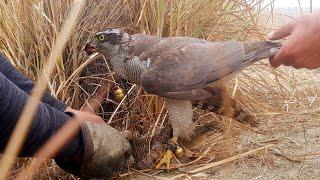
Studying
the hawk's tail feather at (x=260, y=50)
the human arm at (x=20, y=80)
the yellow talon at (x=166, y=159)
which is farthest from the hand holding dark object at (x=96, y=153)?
the hawk's tail feather at (x=260, y=50)

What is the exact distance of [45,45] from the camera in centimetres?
205

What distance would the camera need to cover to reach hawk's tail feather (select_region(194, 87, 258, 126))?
75.8 inches

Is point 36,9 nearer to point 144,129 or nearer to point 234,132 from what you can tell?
point 144,129

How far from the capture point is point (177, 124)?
191 centimetres

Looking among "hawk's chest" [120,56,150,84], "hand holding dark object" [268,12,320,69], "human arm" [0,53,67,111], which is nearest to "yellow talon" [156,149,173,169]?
"hawk's chest" [120,56,150,84]

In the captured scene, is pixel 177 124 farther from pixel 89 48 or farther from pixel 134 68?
pixel 89 48

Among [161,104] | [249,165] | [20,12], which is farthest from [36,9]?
[249,165]

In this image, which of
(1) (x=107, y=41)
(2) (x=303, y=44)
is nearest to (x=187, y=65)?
(1) (x=107, y=41)

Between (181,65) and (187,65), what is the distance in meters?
0.02

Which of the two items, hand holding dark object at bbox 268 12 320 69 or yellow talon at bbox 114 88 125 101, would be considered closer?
hand holding dark object at bbox 268 12 320 69

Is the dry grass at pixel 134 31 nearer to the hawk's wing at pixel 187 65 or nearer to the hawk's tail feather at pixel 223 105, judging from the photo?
the hawk's tail feather at pixel 223 105

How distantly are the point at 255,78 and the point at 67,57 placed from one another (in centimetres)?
105

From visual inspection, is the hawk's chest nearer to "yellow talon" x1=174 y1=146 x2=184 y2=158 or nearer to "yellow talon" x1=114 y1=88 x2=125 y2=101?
"yellow talon" x1=114 y1=88 x2=125 y2=101

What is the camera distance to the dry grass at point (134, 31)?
2.00 m
